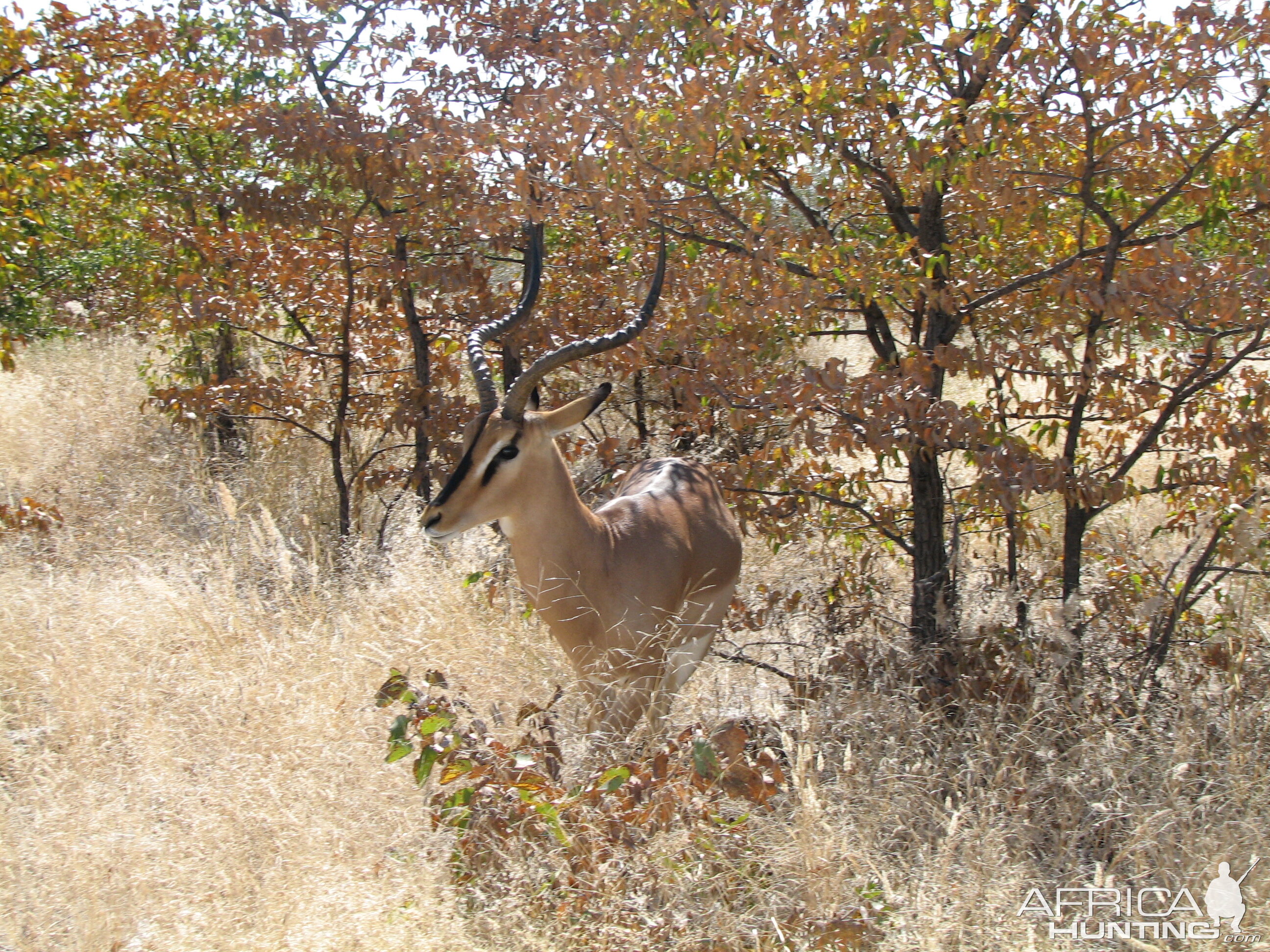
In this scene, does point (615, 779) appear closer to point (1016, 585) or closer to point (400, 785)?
point (400, 785)

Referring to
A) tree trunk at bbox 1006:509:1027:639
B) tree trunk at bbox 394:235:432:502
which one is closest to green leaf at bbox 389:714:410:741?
tree trunk at bbox 1006:509:1027:639

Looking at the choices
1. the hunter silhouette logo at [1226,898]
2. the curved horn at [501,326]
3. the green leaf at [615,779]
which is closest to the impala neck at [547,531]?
the curved horn at [501,326]

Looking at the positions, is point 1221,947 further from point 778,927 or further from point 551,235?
point 551,235

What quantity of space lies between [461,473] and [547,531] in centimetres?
44

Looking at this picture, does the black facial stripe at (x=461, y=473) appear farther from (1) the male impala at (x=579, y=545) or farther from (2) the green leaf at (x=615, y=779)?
(2) the green leaf at (x=615, y=779)

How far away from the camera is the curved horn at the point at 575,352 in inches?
169

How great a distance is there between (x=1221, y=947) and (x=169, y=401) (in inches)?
243

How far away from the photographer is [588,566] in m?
4.39

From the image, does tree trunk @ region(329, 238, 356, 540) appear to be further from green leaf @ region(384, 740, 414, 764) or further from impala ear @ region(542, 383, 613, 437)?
green leaf @ region(384, 740, 414, 764)

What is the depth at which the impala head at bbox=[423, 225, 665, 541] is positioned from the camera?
4055mm

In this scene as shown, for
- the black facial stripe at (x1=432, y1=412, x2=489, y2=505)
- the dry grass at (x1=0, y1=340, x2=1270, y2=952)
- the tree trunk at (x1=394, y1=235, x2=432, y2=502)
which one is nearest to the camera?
the dry grass at (x1=0, y1=340, x2=1270, y2=952)

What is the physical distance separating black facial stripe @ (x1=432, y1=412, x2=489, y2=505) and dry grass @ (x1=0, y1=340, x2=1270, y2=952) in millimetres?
837

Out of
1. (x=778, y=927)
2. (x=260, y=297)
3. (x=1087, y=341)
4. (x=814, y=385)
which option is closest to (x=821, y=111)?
(x=814, y=385)

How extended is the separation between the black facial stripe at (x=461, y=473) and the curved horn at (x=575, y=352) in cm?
13
